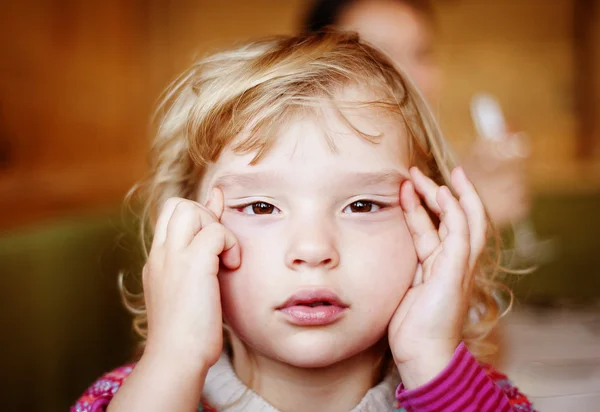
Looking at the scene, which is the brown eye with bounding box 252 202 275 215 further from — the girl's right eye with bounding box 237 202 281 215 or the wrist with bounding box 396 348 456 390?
the wrist with bounding box 396 348 456 390

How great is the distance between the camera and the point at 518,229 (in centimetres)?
285

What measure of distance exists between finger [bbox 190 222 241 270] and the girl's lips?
10cm

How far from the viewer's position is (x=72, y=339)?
1629mm

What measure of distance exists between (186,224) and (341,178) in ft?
0.71

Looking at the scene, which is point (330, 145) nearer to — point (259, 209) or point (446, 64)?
point (259, 209)

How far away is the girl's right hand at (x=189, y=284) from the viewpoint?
910 millimetres

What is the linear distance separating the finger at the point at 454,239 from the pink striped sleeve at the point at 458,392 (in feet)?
0.38

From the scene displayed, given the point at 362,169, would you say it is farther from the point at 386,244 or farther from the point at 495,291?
the point at 495,291

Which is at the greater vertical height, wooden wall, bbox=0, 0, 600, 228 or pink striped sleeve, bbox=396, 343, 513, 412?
pink striped sleeve, bbox=396, 343, 513, 412

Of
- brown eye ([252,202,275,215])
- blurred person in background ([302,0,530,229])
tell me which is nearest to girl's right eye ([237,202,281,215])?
brown eye ([252,202,275,215])

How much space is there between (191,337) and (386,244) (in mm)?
Result: 287

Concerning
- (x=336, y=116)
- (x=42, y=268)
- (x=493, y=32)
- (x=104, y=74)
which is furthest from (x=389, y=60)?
(x=493, y=32)

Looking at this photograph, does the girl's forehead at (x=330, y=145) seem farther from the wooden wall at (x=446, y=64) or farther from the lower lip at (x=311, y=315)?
the wooden wall at (x=446, y=64)

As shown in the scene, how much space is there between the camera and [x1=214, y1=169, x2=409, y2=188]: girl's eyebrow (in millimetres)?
934
